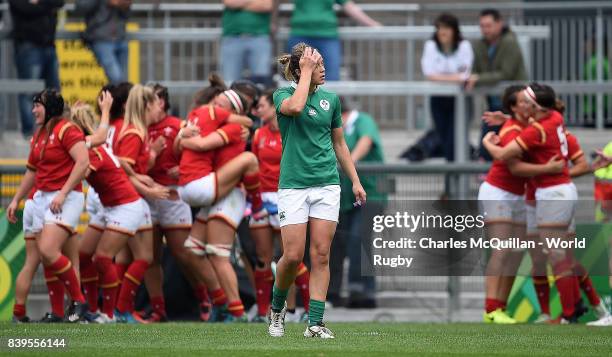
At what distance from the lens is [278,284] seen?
430 inches

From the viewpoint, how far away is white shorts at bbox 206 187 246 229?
1402 centimetres

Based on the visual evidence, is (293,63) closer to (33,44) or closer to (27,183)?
(27,183)

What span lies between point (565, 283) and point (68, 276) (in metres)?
5.07

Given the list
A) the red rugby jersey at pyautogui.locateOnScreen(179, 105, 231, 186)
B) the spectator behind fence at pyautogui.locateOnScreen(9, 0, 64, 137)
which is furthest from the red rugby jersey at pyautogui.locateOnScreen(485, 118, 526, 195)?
the spectator behind fence at pyautogui.locateOnScreen(9, 0, 64, 137)

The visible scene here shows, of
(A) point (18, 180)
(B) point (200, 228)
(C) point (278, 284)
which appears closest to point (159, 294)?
(B) point (200, 228)

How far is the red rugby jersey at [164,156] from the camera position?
47.4 feet

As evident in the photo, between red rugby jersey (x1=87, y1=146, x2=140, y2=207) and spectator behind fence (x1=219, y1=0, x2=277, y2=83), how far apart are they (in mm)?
3696

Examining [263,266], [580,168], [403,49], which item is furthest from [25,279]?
[403,49]

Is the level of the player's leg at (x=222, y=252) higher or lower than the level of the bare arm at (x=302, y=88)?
lower

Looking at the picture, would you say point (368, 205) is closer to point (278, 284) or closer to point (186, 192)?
point (186, 192)

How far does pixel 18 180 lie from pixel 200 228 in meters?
2.70

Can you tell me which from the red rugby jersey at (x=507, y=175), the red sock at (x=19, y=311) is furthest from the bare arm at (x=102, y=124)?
the red rugby jersey at (x=507, y=175)

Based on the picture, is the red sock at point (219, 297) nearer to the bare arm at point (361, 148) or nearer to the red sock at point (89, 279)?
the red sock at point (89, 279)

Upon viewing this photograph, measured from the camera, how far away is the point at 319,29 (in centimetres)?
1739
